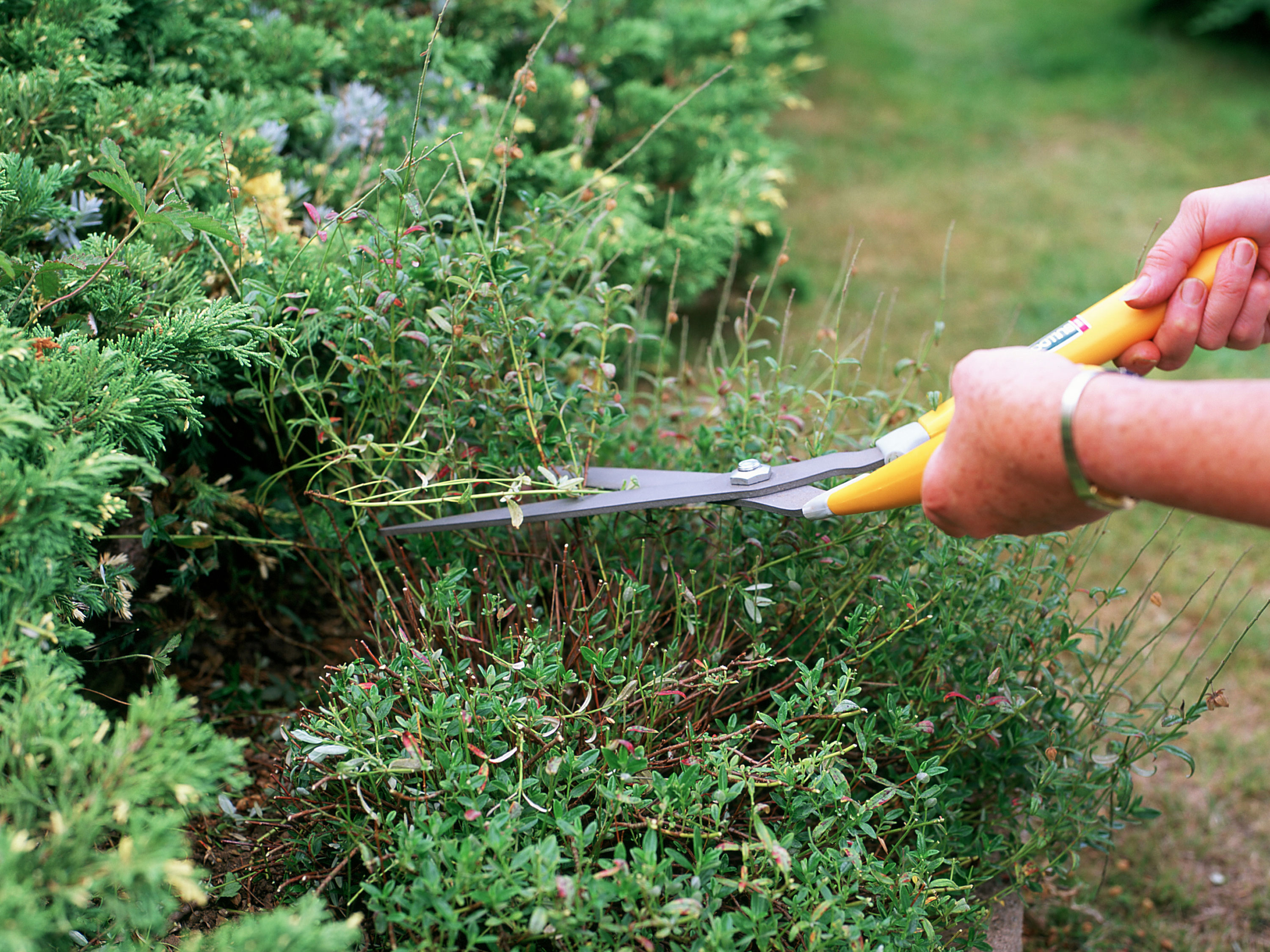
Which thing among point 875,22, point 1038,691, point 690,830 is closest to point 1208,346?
point 1038,691

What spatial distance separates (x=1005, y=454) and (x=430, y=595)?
1.15 metres

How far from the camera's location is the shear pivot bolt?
5.71 ft

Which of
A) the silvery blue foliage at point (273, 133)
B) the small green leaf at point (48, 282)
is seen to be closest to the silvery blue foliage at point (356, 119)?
the silvery blue foliage at point (273, 133)

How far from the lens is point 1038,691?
5.84ft

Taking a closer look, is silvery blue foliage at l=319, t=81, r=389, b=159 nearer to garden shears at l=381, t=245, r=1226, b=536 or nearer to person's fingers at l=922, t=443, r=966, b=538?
garden shears at l=381, t=245, r=1226, b=536

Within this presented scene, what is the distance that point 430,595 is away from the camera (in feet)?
6.12

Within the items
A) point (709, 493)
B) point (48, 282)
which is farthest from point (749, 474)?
point (48, 282)

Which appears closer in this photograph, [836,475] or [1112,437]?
[1112,437]

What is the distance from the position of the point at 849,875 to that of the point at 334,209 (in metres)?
2.22

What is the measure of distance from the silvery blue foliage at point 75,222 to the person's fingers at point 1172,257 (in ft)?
7.27

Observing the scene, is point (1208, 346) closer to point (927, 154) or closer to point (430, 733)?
point (430, 733)

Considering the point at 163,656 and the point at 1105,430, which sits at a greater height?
the point at 1105,430

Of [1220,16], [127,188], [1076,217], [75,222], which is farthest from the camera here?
[1220,16]

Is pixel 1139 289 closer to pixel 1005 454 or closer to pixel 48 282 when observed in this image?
pixel 1005 454
